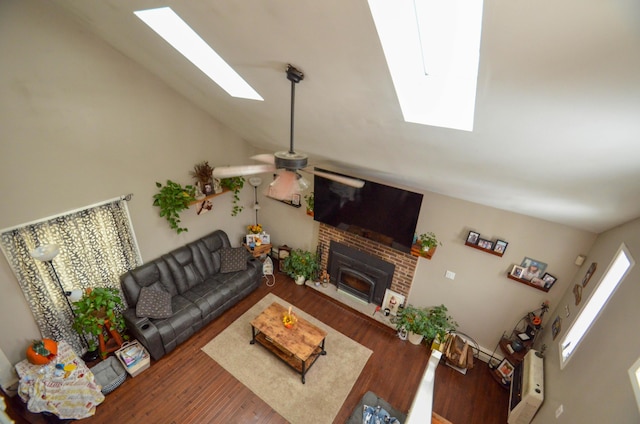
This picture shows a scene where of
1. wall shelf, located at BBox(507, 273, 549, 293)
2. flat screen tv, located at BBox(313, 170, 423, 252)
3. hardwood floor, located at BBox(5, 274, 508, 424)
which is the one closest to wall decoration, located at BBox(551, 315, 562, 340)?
wall shelf, located at BBox(507, 273, 549, 293)

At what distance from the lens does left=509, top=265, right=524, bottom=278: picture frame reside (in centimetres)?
363

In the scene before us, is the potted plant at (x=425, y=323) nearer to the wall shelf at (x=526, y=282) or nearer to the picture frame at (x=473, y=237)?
the wall shelf at (x=526, y=282)

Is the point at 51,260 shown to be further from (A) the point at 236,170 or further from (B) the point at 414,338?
(B) the point at 414,338

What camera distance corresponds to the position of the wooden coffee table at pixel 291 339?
147 inches

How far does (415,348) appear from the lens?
4398 mm

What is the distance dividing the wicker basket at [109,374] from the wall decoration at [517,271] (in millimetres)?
5223

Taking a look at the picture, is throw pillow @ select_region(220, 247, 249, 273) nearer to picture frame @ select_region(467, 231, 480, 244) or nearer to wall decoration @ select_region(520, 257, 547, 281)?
picture frame @ select_region(467, 231, 480, 244)

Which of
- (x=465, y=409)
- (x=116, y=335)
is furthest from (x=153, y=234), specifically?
(x=465, y=409)

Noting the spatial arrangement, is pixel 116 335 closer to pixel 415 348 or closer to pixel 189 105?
pixel 189 105

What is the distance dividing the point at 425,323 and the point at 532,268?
5.24 ft

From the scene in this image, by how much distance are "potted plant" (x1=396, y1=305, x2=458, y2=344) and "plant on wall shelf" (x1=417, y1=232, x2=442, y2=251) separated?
1.04 metres

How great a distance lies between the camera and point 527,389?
3.03 meters

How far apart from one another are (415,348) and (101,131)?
5291 millimetres

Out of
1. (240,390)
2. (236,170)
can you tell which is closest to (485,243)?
(236,170)
